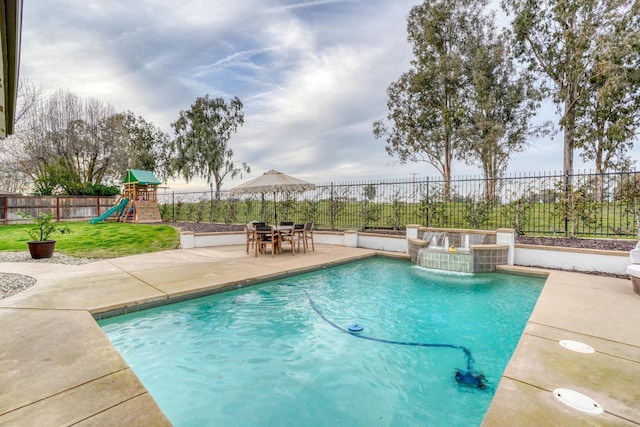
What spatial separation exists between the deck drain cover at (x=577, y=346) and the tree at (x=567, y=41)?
487 inches

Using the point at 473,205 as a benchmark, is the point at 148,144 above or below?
above

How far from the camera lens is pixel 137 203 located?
16828 millimetres

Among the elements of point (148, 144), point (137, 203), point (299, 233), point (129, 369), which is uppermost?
point (148, 144)

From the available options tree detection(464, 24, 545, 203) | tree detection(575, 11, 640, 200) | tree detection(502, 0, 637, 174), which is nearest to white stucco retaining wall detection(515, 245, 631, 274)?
tree detection(502, 0, 637, 174)

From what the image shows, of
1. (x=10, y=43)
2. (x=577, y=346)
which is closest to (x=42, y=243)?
(x=10, y=43)

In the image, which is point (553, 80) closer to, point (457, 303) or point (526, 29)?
point (526, 29)

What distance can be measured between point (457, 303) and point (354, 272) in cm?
256

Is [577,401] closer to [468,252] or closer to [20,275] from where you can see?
[468,252]

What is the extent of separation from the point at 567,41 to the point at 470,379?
1606cm

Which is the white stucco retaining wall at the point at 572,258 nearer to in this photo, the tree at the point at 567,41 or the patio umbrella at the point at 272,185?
the patio umbrella at the point at 272,185

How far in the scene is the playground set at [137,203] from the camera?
16.7 m

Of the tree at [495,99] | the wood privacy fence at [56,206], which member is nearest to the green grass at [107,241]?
the wood privacy fence at [56,206]

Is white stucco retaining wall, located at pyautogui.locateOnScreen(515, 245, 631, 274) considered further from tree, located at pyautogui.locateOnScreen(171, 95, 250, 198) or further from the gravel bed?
tree, located at pyautogui.locateOnScreen(171, 95, 250, 198)

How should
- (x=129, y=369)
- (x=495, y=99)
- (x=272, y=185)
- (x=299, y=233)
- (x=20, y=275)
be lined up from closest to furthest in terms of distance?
(x=129, y=369) → (x=20, y=275) → (x=272, y=185) → (x=299, y=233) → (x=495, y=99)
